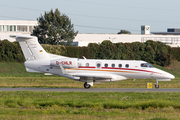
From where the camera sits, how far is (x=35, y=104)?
17766 millimetres

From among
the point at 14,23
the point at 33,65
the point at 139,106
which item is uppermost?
the point at 14,23

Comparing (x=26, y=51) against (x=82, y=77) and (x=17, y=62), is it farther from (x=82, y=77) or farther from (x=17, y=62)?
(x=17, y=62)

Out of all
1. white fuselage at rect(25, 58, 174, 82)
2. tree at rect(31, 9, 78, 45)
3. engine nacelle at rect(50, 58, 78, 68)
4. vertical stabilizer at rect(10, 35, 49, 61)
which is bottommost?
white fuselage at rect(25, 58, 174, 82)

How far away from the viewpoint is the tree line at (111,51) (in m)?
59.2

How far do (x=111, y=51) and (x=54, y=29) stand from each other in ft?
62.8

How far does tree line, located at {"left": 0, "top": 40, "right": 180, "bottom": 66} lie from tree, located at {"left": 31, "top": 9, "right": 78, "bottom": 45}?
14.8 metres

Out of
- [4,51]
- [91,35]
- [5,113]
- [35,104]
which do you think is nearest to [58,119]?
[5,113]

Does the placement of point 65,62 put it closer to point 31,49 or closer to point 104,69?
point 31,49

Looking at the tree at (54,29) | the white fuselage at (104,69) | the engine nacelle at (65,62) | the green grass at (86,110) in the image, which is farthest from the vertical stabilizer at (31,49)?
the tree at (54,29)

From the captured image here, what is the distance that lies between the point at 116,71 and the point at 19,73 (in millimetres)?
31215

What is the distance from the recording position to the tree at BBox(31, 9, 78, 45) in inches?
3029

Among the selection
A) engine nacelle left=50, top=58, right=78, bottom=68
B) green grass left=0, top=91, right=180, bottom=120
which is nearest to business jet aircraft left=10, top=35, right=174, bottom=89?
engine nacelle left=50, top=58, right=78, bottom=68

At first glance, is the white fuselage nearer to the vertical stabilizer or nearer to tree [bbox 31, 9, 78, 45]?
the vertical stabilizer

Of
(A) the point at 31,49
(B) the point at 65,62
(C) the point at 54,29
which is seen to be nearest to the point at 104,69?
(B) the point at 65,62
